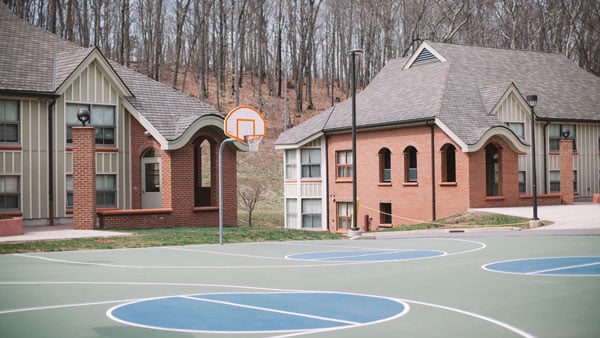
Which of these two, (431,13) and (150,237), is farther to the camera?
(431,13)

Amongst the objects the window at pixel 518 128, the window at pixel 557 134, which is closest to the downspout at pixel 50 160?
the window at pixel 518 128

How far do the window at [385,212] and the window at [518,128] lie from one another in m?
7.90

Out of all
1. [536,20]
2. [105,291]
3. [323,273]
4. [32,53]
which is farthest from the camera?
[536,20]

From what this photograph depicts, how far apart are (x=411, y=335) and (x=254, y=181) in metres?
46.3

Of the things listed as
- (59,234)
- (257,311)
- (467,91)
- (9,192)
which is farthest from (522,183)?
(257,311)

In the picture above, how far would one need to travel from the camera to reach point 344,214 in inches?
1674

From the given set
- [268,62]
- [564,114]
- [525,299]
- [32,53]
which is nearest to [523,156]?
[564,114]

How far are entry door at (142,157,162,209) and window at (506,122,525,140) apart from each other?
1923cm

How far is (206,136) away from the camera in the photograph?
32.5m

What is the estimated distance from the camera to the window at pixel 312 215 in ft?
144

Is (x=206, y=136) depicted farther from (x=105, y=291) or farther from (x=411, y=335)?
(x=411, y=335)

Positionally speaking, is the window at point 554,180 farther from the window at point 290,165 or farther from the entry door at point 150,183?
the entry door at point 150,183

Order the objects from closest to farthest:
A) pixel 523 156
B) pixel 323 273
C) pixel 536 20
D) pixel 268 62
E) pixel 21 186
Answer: pixel 323 273 → pixel 21 186 → pixel 523 156 → pixel 536 20 → pixel 268 62

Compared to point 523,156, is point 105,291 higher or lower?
lower
